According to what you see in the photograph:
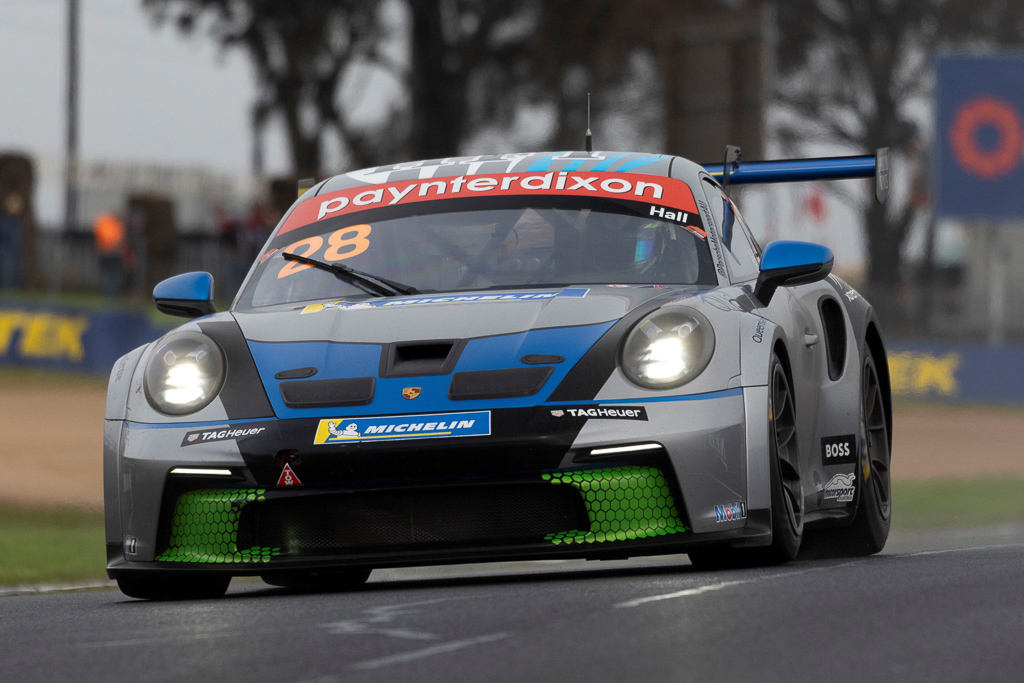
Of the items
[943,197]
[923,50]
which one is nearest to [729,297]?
[943,197]

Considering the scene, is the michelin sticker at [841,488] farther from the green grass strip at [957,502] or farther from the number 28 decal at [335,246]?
the green grass strip at [957,502]

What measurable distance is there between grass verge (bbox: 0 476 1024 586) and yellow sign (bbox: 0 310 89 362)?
474 inches

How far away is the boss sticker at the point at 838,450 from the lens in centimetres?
646

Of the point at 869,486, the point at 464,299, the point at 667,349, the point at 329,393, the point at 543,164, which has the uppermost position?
the point at 543,164

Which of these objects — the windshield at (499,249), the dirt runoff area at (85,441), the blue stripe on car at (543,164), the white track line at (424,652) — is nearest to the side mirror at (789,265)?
the windshield at (499,249)

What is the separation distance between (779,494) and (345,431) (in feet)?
4.17

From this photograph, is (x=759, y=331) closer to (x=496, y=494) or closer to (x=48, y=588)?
(x=496, y=494)

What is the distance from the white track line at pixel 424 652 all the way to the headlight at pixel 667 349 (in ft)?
4.13

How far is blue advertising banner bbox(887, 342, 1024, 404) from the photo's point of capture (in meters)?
29.6

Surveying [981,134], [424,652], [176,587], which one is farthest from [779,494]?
[981,134]

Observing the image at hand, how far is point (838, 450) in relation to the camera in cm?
655

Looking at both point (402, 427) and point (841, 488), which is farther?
point (841, 488)

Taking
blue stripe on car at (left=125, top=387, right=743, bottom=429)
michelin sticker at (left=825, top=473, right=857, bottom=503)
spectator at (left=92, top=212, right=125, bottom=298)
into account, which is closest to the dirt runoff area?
spectator at (left=92, top=212, right=125, bottom=298)

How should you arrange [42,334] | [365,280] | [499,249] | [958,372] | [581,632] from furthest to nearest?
[958,372], [42,334], [499,249], [365,280], [581,632]
